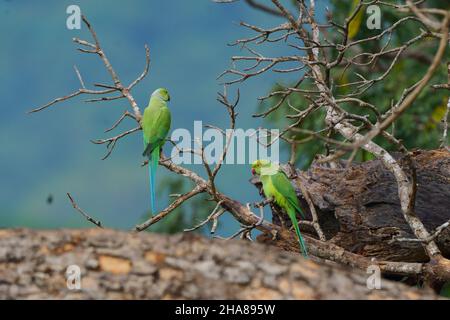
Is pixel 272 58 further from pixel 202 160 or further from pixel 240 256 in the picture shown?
pixel 240 256

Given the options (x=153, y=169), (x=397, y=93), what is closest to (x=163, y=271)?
(x=153, y=169)

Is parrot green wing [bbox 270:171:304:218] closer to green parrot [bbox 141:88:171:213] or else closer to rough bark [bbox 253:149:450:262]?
rough bark [bbox 253:149:450:262]

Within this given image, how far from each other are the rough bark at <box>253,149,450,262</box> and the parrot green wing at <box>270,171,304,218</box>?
24 cm

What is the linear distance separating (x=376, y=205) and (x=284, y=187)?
36.8 inches

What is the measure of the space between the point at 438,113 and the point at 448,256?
6.64 metres

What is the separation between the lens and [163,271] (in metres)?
4.62

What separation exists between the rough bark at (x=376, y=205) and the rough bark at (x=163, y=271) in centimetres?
302

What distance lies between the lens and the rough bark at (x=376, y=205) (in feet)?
25.8

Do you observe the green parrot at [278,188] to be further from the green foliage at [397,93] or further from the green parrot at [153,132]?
the green foliage at [397,93]

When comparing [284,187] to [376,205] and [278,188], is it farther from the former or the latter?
[376,205]

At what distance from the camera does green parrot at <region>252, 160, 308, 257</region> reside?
24.8ft

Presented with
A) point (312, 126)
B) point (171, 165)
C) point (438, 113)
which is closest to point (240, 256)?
point (171, 165)

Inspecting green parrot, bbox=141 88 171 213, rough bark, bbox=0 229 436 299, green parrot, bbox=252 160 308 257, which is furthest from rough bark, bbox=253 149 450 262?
rough bark, bbox=0 229 436 299

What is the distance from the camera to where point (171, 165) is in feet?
24.6
